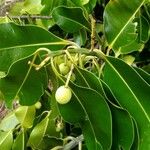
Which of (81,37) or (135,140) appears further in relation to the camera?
(81,37)

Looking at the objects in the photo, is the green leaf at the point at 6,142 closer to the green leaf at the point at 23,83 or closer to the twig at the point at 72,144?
the twig at the point at 72,144

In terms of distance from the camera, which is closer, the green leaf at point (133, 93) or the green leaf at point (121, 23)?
the green leaf at point (133, 93)

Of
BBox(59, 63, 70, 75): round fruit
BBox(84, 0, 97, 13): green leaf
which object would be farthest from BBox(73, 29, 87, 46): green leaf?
BBox(59, 63, 70, 75): round fruit

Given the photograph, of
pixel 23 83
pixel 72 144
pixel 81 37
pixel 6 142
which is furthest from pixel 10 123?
pixel 23 83

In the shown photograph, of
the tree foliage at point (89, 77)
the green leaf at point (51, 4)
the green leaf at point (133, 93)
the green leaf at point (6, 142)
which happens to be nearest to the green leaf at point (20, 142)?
the green leaf at point (6, 142)

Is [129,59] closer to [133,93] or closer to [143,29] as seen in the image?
[143,29]

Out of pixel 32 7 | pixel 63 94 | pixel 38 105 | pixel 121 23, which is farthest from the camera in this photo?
pixel 32 7

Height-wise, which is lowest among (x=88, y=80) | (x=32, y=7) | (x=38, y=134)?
(x=38, y=134)
